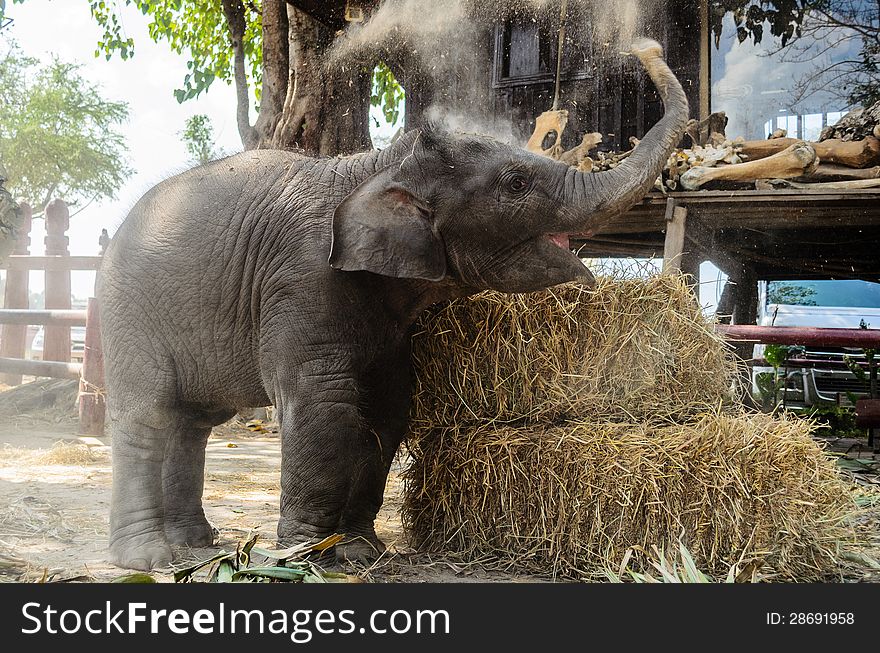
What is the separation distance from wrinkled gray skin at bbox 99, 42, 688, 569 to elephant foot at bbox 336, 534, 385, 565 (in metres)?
0.02

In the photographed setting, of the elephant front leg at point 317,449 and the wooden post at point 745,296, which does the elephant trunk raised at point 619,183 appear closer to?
the elephant front leg at point 317,449

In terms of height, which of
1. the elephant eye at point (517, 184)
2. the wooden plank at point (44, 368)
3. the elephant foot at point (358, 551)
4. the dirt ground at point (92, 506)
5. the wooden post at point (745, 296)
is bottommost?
the dirt ground at point (92, 506)

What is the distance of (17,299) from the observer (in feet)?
36.5

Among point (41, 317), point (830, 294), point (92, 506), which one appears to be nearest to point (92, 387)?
point (41, 317)

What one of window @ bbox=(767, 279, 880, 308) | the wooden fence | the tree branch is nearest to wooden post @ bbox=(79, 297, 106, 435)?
the wooden fence

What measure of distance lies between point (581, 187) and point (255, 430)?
22.4 feet

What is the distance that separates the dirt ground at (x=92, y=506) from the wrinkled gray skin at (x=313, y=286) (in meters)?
0.24

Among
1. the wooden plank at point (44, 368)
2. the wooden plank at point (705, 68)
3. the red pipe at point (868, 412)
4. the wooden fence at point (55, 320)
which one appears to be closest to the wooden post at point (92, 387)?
the wooden fence at point (55, 320)

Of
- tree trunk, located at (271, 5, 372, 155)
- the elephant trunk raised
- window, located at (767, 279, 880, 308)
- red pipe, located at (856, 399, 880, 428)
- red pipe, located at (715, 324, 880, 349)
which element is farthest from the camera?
window, located at (767, 279, 880, 308)

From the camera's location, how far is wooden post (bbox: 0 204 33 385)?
11047 millimetres

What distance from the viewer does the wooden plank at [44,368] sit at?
8.63m

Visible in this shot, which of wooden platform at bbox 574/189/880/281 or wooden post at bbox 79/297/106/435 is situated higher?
wooden platform at bbox 574/189/880/281

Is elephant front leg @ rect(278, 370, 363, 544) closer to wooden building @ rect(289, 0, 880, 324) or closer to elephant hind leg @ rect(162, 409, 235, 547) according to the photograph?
elephant hind leg @ rect(162, 409, 235, 547)
